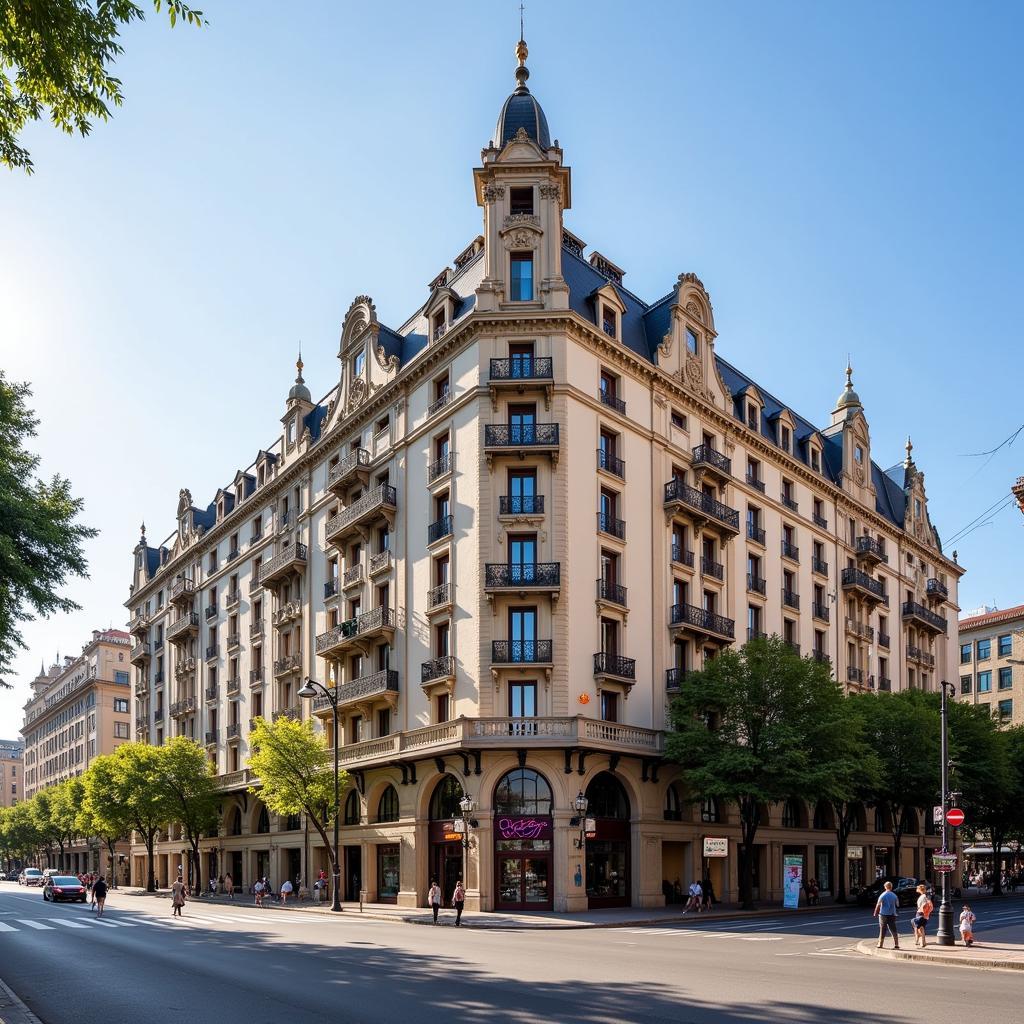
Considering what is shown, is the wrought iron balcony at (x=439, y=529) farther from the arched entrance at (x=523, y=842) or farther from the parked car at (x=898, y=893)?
the parked car at (x=898, y=893)

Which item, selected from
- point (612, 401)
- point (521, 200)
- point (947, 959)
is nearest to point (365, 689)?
point (612, 401)

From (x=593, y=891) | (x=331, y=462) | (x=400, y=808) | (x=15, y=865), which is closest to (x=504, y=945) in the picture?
(x=593, y=891)

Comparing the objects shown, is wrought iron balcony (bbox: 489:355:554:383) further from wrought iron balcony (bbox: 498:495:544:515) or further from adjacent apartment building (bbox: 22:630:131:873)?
adjacent apartment building (bbox: 22:630:131:873)

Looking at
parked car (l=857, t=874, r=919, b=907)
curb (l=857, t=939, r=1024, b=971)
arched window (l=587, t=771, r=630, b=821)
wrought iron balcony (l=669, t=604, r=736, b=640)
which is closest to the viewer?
curb (l=857, t=939, r=1024, b=971)

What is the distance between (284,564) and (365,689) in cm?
1300

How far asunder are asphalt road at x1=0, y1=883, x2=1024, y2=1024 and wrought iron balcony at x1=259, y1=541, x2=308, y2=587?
26.3 m

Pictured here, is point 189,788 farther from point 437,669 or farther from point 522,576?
point 522,576

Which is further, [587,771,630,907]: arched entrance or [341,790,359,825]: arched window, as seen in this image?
[341,790,359,825]: arched window

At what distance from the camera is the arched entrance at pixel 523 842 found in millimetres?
40188

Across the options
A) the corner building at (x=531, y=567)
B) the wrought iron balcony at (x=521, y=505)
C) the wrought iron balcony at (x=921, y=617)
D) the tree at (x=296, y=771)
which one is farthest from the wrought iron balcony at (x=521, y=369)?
the wrought iron balcony at (x=921, y=617)

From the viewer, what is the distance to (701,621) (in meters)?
48.7

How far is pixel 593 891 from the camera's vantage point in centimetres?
4166

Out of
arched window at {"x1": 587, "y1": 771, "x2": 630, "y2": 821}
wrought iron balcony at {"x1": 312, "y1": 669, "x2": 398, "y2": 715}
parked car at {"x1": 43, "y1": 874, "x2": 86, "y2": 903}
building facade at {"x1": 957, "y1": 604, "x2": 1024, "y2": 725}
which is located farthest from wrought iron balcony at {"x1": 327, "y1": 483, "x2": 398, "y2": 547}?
building facade at {"x1": 957, "y1": 604, "x2": 1024, "y2": 725}

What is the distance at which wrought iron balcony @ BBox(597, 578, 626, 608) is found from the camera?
4375cm
